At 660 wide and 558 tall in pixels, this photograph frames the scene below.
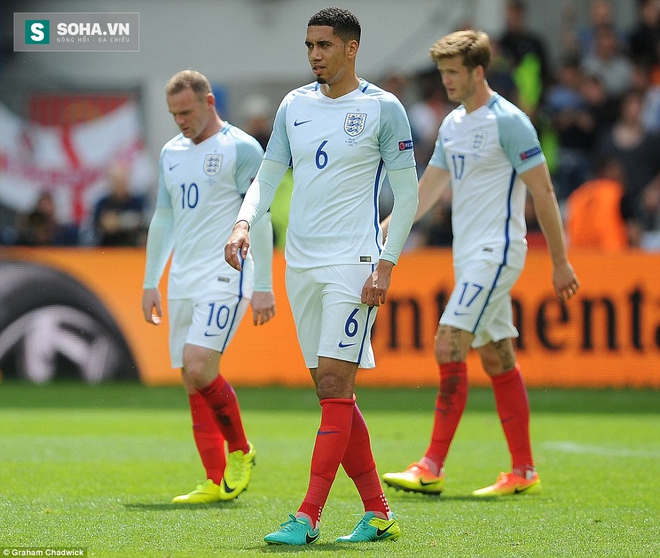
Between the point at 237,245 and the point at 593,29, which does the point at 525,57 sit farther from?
the point at 237,245

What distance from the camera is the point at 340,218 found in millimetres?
6070

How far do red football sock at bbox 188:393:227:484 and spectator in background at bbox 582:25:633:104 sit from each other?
12849 mm

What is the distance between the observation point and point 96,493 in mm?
7555

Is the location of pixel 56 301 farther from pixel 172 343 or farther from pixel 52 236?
pixel 172 343

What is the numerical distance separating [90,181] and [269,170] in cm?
1550

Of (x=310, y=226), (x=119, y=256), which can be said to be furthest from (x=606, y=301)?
(x=310, y=226)

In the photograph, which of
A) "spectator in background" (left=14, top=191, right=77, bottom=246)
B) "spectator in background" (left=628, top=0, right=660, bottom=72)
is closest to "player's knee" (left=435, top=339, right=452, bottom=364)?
"spectator in background" (left=14, top=191, right=77, bottom=246)

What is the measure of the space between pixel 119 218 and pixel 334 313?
10937 millimetres

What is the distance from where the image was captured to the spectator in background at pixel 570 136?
59.8ft

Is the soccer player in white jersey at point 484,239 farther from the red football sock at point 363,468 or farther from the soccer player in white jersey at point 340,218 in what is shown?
the soccer player in white jersey at point 340,218

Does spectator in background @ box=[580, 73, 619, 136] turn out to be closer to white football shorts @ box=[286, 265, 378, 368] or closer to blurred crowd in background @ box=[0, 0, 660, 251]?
blurred crowd in background @ box=[0, 0, 660, 251]

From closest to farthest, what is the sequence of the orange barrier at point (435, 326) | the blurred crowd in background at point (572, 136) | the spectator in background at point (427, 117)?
the orange barrier at point (435, 326), the blurred crowd in background at point (572, 136), the spectator in background at point (427, 117)

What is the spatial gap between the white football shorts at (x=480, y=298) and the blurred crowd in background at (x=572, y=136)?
27.4ft

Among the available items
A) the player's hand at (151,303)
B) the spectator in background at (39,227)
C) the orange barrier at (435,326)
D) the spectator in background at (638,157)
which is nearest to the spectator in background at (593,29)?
the spectator in background at (638,157)
